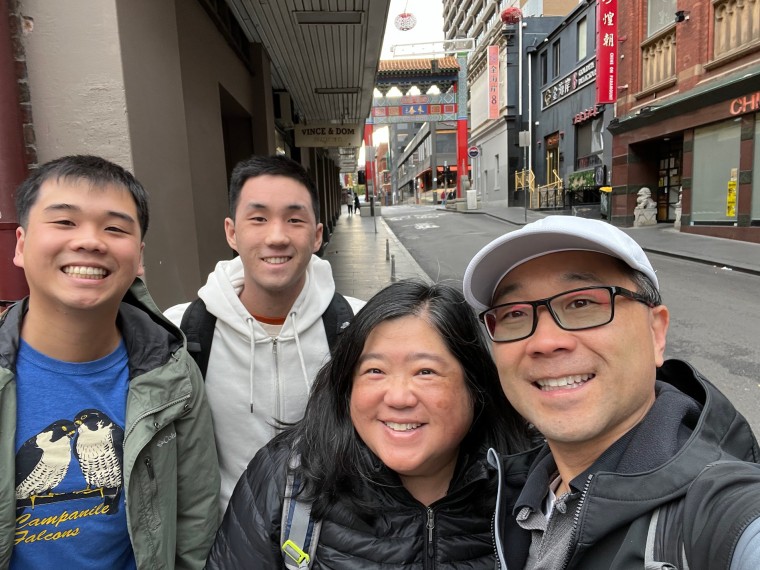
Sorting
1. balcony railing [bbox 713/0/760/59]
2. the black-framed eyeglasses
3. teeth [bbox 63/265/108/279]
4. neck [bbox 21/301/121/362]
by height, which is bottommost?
neck [bbox 21/301/121/362]

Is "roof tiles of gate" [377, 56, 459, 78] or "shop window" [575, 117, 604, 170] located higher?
"roof tiles of gate" [377, 56, 459, 78]

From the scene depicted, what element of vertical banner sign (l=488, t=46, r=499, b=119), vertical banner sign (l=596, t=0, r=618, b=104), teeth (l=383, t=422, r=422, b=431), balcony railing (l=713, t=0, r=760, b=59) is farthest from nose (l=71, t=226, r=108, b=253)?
vertical banner sign (l=488, t=46, r=499, b=119)

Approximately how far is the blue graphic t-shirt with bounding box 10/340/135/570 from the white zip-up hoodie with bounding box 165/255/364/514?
512mm

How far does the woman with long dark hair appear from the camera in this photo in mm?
1498

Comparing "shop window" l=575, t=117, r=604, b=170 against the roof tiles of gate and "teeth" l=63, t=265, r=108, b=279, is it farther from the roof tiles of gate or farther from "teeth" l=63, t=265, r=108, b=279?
"teeth" l=63, t=265, r=108, b=279

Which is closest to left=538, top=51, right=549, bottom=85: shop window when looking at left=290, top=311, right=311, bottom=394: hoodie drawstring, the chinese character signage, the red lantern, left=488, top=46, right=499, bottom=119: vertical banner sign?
the chinese character signage

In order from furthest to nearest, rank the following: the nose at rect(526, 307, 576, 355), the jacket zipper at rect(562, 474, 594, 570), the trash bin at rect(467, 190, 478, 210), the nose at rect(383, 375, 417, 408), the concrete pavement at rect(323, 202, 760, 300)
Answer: the trash bin at rect(467, 190, 478, 210) < the concrete pavement at rect(323, 202, 760, 300) < the nose at rect(383, 375, 417, 408) < the nose at rect(526, 307, 576, 355) < the jacket zipper at rect(562, 474, 594, 570)

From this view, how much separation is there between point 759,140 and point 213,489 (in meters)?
15.9

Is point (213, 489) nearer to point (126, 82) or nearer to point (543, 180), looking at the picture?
point (126, 82)

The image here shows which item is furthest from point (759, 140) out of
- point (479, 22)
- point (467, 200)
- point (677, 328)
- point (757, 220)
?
point (479, 22)

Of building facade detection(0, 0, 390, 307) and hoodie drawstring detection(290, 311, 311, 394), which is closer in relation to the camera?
hoodie drawstring detection(290, 311, 311, 394)

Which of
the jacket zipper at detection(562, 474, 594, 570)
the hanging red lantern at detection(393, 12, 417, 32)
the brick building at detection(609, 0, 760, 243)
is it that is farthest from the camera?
the hanging red lantern at detection(393, 12, 417, 32)

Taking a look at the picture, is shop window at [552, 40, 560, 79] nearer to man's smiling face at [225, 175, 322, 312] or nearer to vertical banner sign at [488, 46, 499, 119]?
vertical banner sign at [488, 46, 499, 119]

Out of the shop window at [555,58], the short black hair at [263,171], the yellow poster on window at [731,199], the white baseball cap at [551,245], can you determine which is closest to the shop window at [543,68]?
the shop window at [555,58]
